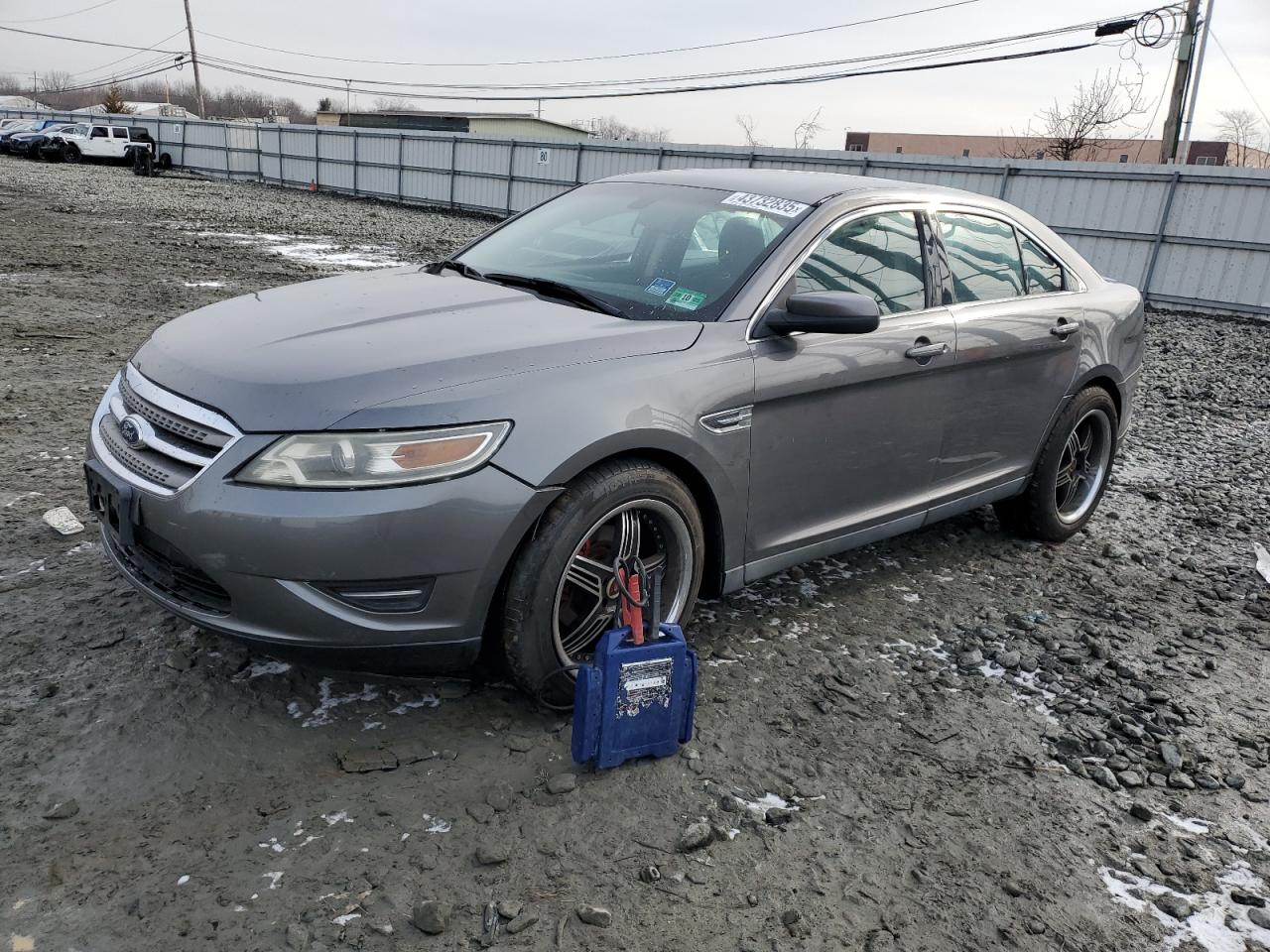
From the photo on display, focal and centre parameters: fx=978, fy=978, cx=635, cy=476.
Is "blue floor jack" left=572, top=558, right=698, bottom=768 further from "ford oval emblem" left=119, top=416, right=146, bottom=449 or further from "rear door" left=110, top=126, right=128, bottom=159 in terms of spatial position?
"rear door" left=110, top=126, right=128, bottom=159

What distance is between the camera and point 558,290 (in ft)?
11.7

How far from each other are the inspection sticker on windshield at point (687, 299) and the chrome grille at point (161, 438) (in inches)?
59.6

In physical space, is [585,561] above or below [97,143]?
above

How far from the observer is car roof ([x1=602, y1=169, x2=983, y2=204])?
3.81 m

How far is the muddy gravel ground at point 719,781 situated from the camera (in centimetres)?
230

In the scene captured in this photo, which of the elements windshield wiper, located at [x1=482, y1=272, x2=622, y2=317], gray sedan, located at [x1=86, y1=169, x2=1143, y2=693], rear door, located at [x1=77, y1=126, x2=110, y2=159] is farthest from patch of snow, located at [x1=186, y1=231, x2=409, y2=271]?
rear door, located at [x1=77, y1=126, x2=110, y2=159]

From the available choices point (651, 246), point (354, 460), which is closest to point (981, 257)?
point (651, 246)

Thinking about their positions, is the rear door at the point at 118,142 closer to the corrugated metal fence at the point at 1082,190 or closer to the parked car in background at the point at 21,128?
the parked car in background at the point at 21,128

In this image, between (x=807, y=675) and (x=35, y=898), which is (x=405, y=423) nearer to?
(x=35, y=898)

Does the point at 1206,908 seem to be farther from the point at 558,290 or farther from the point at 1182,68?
the point at 1182,68

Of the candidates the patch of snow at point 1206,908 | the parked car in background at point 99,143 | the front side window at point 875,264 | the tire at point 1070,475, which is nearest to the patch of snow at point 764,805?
the patch of snow at point 1206,908

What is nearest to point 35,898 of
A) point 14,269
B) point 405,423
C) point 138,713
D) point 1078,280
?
point 138,713

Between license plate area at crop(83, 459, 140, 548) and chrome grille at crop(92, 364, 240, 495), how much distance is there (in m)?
0.03

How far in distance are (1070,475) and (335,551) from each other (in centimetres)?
389
